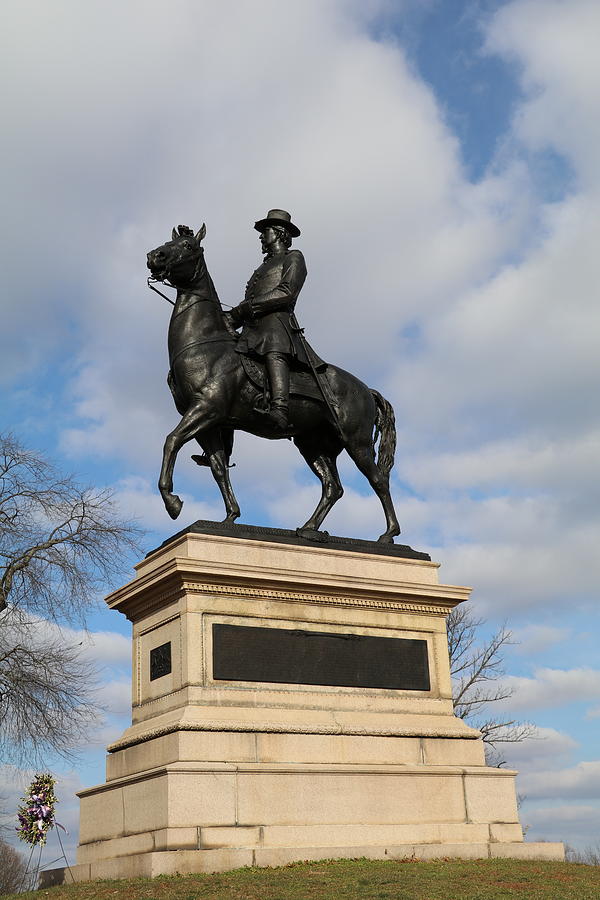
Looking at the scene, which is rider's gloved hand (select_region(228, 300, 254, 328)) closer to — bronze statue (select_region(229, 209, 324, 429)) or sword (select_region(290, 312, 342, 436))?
bronze statue (select_region(229, 209, 324, 429))

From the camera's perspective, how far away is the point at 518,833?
14594mm

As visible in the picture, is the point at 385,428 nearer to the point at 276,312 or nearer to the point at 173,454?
the point at 276,312

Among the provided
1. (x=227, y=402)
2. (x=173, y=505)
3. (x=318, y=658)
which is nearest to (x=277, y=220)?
(x=227, y=402)

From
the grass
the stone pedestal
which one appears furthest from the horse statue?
the grass

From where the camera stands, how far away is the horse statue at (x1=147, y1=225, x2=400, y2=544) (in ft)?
49.8

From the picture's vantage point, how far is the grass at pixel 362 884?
33.8 ft

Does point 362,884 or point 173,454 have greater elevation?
point 173,454

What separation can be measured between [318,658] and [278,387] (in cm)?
376

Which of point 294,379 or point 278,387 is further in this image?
point 294,379

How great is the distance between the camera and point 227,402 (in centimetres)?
1531

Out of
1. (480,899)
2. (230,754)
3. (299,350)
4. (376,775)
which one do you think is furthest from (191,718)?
(299,350)

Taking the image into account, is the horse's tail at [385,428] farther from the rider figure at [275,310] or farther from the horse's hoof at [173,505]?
the horse's hoof at [173,505]

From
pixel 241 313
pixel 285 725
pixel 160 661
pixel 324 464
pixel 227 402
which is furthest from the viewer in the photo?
pixel 324 464

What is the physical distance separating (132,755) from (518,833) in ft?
16.9
